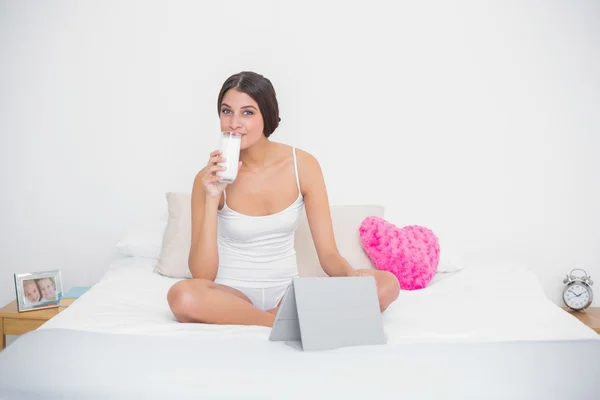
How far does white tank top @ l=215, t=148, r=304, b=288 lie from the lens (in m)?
2.12

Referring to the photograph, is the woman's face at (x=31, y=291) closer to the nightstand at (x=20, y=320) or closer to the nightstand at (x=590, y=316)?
the nightstand at (x=20, y=320)

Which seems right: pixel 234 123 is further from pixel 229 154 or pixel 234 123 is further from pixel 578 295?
pixel 578 295

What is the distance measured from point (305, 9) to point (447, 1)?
691 millimetres

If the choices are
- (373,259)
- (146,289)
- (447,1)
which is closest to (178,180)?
(146,289)

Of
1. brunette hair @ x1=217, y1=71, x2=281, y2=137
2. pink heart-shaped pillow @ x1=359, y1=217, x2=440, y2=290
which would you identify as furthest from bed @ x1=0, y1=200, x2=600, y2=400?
brunette hair @ x1=217, y1=71, x2=281, y2=137

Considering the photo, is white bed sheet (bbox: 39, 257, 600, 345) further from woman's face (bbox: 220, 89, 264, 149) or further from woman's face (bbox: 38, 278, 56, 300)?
woman's face (bbox: 220, 89, 264, 149)

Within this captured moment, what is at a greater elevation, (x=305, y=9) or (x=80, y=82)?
(x=305, y=9)

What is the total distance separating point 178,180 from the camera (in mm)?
3057

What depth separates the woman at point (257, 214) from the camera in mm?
2033

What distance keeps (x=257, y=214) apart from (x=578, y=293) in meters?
1.70

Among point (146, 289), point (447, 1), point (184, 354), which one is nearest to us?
point (184, 354)

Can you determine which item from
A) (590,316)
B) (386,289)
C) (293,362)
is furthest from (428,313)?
(590,316)

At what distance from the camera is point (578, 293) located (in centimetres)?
293

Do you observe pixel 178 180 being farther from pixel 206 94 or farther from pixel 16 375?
pixel 16 375
